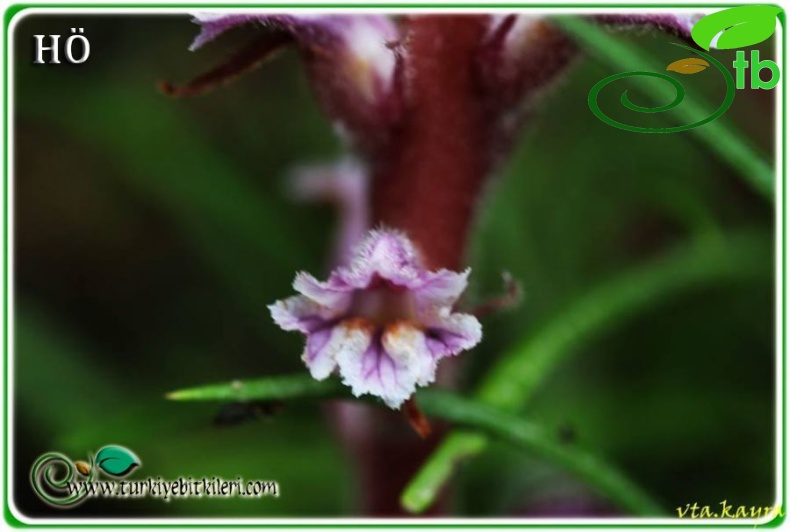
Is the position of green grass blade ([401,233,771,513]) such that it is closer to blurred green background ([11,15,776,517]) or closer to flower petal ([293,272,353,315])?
blurred green background ([11,15,776,517])

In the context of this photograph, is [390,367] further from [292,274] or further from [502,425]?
[292,274]

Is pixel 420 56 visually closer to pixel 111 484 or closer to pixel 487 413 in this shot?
pixel 487 413

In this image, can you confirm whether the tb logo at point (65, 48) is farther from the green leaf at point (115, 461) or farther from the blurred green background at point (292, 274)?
the green leaf at point (115, 461)

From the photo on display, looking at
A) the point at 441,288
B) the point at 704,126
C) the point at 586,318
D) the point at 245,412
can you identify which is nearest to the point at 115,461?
the point at 245,412

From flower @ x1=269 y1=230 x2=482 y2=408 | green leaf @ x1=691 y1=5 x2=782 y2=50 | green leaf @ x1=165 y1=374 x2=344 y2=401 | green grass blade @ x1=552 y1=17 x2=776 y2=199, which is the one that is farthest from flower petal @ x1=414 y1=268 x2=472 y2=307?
green leaf @ x1=691 y1=5 x2=782 y2=50

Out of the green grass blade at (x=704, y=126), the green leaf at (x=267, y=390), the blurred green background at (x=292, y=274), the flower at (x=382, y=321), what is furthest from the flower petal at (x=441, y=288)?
the blurred green background at (x=292, y=274)

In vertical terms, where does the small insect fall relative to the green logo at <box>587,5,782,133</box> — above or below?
below
